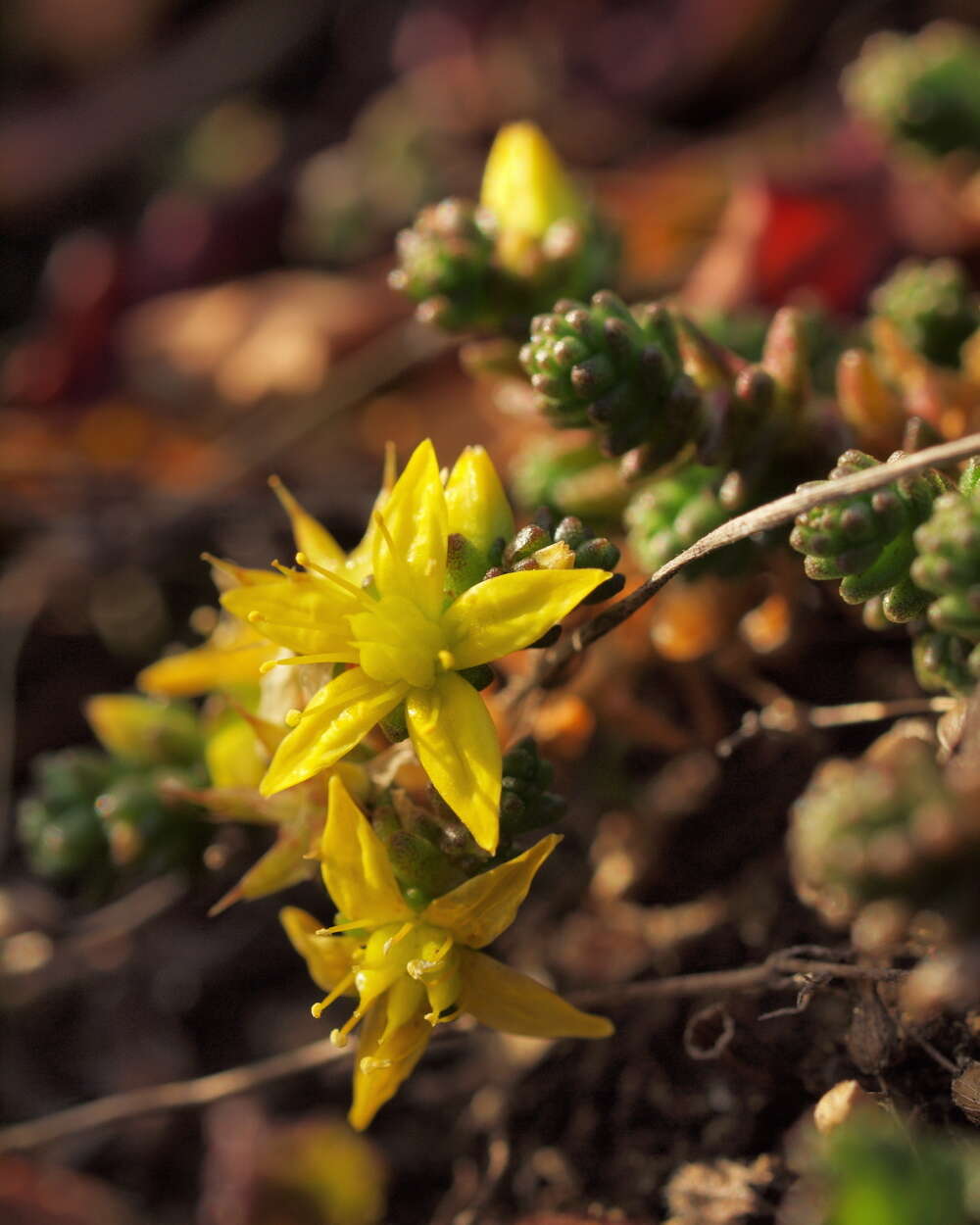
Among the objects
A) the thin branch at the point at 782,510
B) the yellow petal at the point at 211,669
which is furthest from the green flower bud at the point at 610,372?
the yellow petal at the point at 211,669

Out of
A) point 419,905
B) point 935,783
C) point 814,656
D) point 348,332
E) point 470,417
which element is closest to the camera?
point 935,783

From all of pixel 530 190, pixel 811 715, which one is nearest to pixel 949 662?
pixel 811 715

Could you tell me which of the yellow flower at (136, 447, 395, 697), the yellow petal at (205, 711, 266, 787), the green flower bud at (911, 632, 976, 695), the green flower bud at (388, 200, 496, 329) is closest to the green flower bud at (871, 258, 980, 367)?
the green flower bud at (388, 200, 496, 329)

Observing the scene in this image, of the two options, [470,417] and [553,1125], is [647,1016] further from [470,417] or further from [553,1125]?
[470,417]

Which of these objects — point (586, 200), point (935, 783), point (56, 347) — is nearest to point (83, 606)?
point (56, 347)

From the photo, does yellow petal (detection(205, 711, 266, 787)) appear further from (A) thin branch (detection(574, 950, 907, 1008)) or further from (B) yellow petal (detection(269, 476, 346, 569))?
(A) thin branch (detection(574, 950, 907, 1008))
